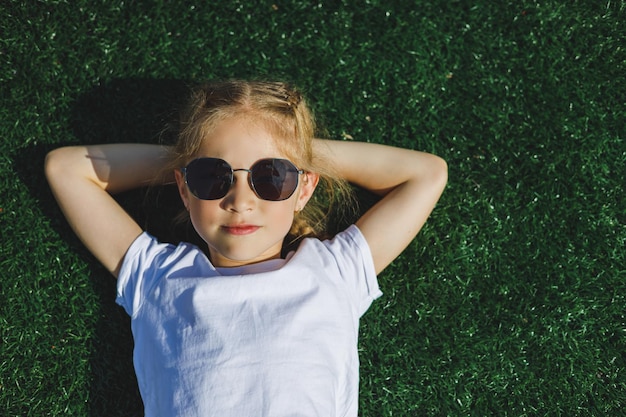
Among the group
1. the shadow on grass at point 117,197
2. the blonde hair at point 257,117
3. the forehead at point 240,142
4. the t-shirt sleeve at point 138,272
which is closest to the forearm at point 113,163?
the blonde hair at point 257,117

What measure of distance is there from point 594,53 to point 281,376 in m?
2.91

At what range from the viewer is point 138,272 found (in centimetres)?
316

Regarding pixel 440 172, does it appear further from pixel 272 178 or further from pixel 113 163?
pixel 113 163

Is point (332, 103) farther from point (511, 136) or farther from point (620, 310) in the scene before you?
point (620, 310)

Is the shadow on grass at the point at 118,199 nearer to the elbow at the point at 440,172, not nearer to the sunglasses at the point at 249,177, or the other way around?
the elbow at the point at 440,172

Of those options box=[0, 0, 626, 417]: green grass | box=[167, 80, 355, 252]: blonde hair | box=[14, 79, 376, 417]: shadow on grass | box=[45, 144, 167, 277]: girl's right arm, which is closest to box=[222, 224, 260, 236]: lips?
box=[167, 80, 355, 252]: blonde hair

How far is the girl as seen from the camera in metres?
2.85

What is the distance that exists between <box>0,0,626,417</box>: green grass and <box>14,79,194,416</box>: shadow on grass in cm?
1

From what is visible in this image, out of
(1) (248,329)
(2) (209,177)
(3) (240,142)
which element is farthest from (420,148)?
(1) (248,329)

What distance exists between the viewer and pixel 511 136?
3.72 meters

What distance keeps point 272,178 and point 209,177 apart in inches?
12.3

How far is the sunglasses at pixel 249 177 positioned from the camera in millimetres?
2834

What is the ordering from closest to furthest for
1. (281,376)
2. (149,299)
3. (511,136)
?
1. (281,376)
2. (149,299)
3. (511,136)

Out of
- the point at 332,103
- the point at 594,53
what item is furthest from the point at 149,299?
the point at 594,53
